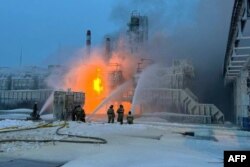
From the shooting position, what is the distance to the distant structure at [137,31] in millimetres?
63862

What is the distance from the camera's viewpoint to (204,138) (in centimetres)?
1719

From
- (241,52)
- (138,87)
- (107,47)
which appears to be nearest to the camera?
(241,52)

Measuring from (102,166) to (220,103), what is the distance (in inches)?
1829

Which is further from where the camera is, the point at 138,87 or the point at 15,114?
the point at 138,87

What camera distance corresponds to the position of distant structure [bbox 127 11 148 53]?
210ft

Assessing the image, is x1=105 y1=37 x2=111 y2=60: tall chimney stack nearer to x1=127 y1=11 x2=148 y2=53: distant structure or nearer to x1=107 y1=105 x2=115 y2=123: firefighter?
x1=127 y1=11 x2=148 y2=53: distant structure

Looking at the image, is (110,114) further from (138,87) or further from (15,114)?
(138,87)

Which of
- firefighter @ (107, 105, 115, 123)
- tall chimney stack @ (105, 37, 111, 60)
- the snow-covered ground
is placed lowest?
the snow-covered ground

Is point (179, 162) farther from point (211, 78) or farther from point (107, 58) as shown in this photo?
point (107, 58)

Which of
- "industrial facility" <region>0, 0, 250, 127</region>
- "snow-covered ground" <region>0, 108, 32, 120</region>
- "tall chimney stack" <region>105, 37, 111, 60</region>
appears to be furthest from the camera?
"tall chimney stack" <region>105, 37, 111, 60</region>

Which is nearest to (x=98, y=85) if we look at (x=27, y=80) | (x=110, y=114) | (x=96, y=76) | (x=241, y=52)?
(x=96, y=76)

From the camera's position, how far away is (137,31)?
64562 millimetres

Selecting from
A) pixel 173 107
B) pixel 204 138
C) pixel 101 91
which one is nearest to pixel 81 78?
pixel 101 91

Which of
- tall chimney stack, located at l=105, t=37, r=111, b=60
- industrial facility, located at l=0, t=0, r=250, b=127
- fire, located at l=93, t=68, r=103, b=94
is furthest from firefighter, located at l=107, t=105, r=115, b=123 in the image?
tall chimney stack, located at l=105, t=37, r=111, b=60
